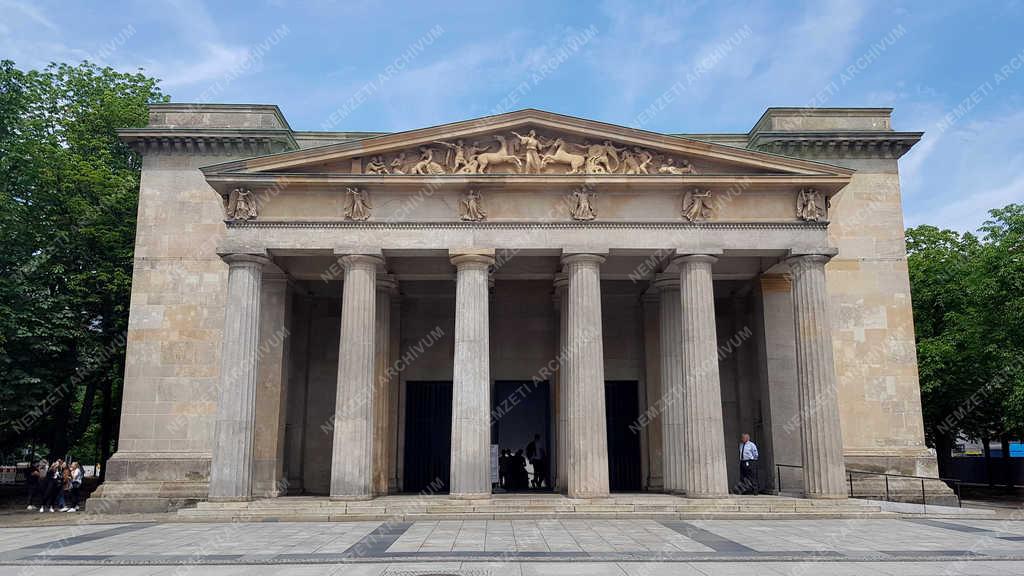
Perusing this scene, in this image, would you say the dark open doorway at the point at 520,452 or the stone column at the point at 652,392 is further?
the dark open doorway at the point at 520,452

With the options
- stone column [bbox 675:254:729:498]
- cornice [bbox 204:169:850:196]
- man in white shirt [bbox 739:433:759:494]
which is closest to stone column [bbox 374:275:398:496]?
cornice [bbox 204:169:850:196]

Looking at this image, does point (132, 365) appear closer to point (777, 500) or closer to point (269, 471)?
point (269, 471)

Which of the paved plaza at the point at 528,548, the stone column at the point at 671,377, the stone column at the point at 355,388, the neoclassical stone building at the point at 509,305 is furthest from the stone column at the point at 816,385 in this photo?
the stone column at the point at 355,388

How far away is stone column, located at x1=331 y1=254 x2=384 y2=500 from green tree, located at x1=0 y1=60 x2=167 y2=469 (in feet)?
43.6

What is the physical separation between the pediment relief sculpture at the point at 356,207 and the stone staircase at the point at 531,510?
8673 mm

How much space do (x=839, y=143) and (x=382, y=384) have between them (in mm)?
19897

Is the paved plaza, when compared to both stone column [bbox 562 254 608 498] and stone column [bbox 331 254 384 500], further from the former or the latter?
stone column [bbox 331 254 384 500]

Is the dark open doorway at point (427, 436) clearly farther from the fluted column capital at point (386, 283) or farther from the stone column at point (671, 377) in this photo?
the stone column at point (671, 377)

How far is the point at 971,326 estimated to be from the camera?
105ft

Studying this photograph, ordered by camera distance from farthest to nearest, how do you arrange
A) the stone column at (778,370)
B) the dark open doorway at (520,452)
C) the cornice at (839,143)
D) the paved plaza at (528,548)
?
the dark open doorway at (520,452), the cornice at (839,143), the stone column at (778,370), the paved plaza at (528,548)

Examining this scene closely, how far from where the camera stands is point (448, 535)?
16.8 meters

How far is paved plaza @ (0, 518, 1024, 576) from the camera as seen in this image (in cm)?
1231

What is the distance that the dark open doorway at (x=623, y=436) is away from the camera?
1147 inches

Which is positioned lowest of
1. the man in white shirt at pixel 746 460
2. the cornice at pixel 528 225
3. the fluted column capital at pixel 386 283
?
the man in white shirt at pixel 746 460
